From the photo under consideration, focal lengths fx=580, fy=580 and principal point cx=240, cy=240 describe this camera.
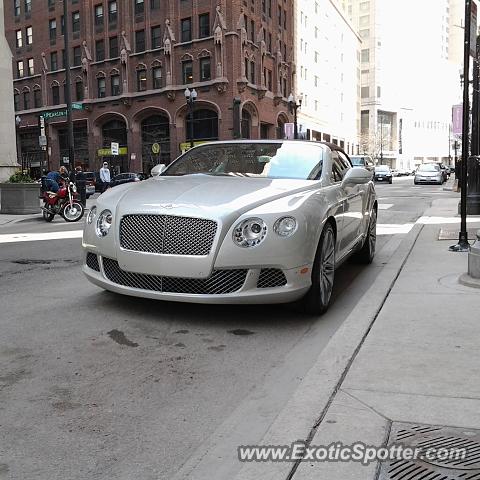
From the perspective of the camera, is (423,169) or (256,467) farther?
(423,169)

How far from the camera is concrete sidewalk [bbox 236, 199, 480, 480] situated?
263 cm

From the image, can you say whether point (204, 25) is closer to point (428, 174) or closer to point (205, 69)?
point (205, 69)

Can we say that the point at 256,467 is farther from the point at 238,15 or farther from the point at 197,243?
the point at 238,15

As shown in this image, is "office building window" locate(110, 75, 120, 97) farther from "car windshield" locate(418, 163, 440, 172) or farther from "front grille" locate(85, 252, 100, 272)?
"front grille" locate(85, 252, 100, 272)

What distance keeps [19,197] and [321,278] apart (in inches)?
569

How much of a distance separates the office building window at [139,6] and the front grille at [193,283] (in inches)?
2116

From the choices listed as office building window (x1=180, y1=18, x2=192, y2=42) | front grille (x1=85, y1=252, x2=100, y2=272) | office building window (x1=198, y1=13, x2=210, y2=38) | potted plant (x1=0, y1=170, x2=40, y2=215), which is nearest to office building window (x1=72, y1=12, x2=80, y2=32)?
office building window (x1=180, y1=18, x2=192, y2=42)

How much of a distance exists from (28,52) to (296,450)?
68.7 m

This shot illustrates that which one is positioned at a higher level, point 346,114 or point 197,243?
point 346,114

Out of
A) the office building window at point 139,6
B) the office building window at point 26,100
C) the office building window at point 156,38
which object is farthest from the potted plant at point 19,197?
the office building window at point 26,100

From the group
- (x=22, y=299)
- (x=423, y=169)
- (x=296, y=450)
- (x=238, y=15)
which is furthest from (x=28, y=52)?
(x=296, y=450)

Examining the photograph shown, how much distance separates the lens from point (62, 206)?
51.4 ft

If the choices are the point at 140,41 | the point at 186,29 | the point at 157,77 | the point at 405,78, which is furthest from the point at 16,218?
the point at 405,78

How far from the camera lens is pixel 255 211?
4781mm
